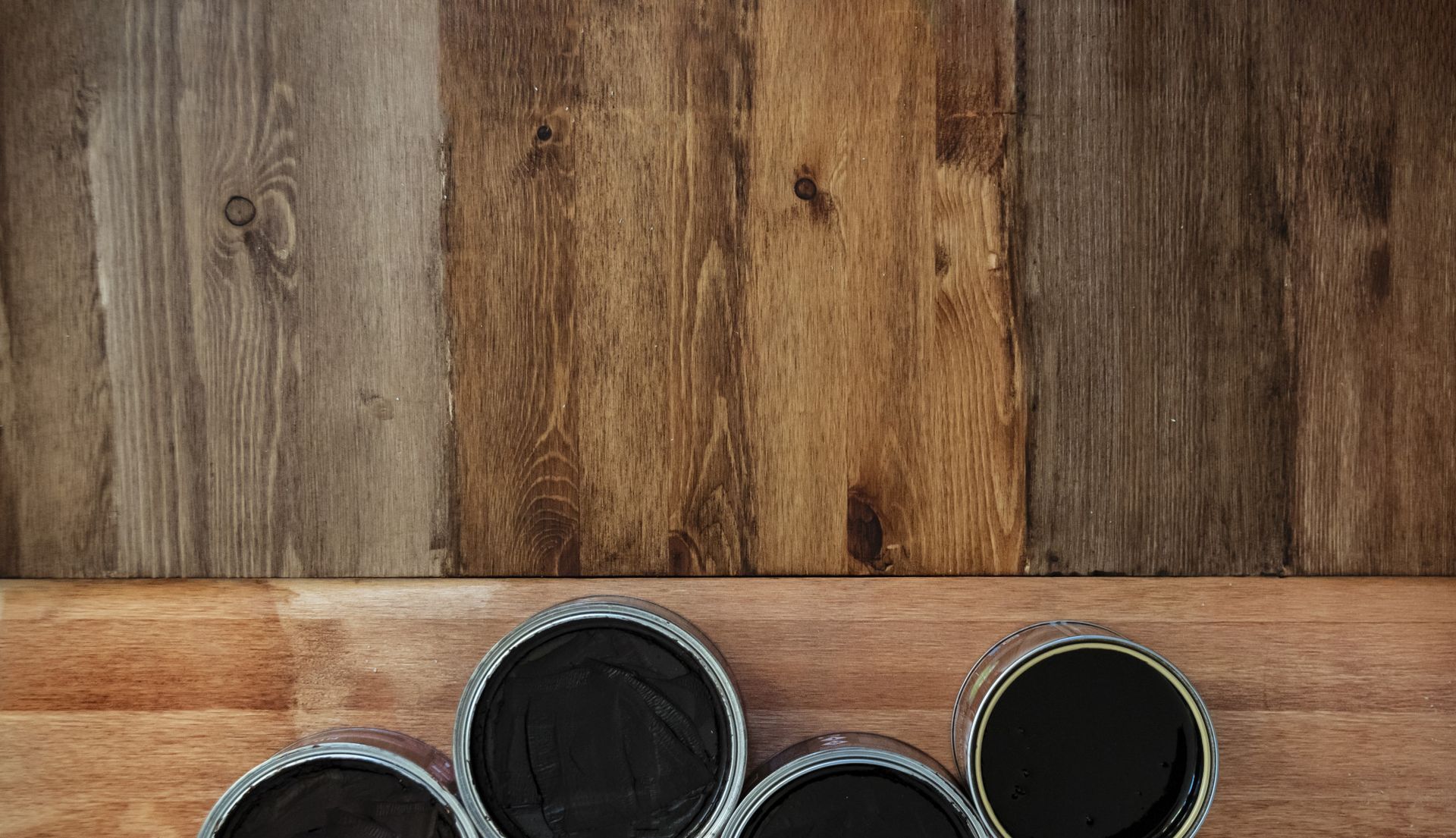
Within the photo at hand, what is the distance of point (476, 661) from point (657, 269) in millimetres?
489

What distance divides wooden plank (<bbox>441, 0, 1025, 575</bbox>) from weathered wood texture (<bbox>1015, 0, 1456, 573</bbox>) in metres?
0.07

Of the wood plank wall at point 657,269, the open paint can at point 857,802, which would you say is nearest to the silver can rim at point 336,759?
the wood plank wall at point 657,269

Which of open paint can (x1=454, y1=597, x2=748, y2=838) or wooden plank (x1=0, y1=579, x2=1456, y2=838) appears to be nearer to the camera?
open paint can (x1=454, y1=597, x2=748, y2=838)

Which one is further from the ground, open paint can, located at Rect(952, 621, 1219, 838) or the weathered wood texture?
the weathered wood texture

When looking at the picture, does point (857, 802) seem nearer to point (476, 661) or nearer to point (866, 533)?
point (866, 533)

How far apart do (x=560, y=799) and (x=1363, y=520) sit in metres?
0.97

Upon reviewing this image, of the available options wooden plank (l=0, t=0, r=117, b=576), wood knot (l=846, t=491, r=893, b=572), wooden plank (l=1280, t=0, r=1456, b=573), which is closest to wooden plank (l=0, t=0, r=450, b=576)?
wooden plank (l=0, t=0, r=117, b=576)

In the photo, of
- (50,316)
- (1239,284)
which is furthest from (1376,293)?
(50,316)

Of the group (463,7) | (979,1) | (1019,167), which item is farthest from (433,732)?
(979,1)

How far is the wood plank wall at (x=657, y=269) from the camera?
944 mm

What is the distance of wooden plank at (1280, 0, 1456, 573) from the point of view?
3.12ft

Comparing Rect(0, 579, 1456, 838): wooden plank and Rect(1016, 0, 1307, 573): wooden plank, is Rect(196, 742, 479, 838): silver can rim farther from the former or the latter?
Rect(1016, 0, 1307, 573): wooden plank

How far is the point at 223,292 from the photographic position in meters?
0.95

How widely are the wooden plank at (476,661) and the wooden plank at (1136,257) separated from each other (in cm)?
8
